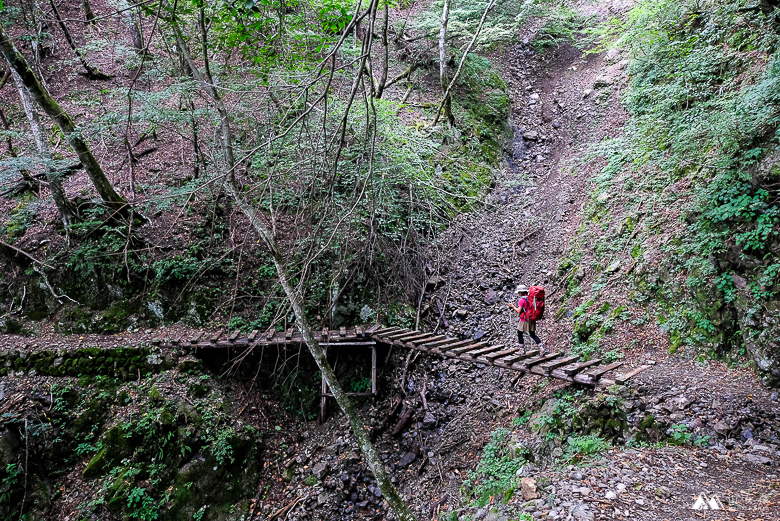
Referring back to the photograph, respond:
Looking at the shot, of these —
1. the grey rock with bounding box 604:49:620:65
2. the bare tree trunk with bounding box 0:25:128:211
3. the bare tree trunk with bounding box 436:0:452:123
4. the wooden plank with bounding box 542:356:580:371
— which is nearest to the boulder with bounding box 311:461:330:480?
the wooden plank with bounding box 542:356:580:371

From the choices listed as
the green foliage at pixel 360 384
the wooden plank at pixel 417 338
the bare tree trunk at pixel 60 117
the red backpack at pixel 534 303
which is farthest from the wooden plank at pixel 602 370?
the bare tree trunk at pixel 60 117

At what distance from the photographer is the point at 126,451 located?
274 inches

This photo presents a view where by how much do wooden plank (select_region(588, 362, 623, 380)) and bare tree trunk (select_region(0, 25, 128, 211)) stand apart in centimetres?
936

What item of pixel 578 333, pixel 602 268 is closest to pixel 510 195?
pixel 602 268

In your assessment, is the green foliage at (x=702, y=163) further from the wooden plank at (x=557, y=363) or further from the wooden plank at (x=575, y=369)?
the wooden plank at (x=557, y=363)

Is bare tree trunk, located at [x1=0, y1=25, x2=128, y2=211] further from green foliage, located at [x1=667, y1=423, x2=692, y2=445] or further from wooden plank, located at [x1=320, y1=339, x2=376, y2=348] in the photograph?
green foliage, located at [x1=667, y1=423, x2=692, y2=445]

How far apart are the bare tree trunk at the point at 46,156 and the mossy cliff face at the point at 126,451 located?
11.5ft

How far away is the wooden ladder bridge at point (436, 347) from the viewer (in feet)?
17.5

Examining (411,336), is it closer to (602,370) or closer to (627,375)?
(602,370)

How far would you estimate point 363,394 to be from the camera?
25.8 feet

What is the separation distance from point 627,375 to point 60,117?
10.8 meters

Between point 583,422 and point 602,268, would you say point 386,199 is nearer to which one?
point 602,268

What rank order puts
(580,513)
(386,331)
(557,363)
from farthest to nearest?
(386,331)
(557,363)
(580,513)

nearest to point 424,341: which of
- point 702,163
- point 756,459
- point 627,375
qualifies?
point 627,375
